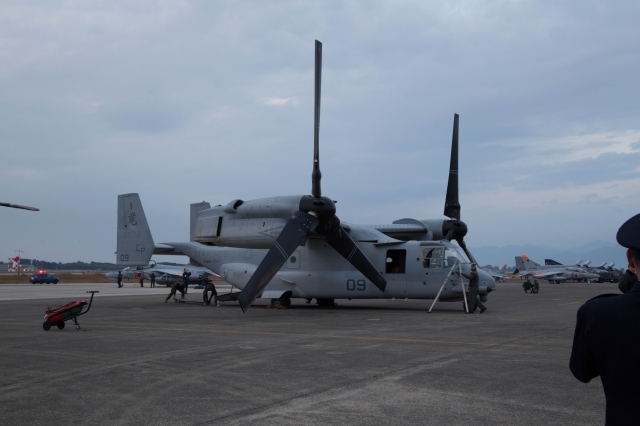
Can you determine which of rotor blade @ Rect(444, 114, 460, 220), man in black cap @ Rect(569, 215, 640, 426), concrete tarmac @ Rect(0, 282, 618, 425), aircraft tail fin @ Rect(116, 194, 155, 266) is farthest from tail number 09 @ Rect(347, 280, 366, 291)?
man in black cap @ Rect(569, 215, 640, 426)

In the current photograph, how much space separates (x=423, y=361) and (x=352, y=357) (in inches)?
45.4

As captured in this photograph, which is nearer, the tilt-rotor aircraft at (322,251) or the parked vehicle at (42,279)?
the tilt-rotor aircraft at (322,251)

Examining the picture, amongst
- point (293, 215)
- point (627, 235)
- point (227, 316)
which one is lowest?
point (227, 316)

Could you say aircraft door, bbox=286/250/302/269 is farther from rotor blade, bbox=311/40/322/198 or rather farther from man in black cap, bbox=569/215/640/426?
man in black cap, bbox=569/215/640/426

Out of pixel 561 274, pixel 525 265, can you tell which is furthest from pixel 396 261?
pixel 525 265

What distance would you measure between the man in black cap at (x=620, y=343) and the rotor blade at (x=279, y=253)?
1489cm

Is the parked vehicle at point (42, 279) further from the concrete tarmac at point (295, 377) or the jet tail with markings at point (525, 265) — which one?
the jet tail with markings at point (525, 265)

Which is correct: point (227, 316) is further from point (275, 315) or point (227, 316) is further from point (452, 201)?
point (452, 201)

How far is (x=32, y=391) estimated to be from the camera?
6895 millimetres

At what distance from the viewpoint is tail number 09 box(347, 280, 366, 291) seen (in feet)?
66.9

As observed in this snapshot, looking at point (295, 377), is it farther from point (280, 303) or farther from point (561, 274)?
point (561, 274)

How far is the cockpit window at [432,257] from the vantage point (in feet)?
64.5

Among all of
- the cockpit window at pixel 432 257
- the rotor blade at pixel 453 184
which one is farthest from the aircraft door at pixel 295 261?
the rotor blade at pixel 453 184

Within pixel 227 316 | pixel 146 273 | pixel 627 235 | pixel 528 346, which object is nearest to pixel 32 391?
pixel 627 235
